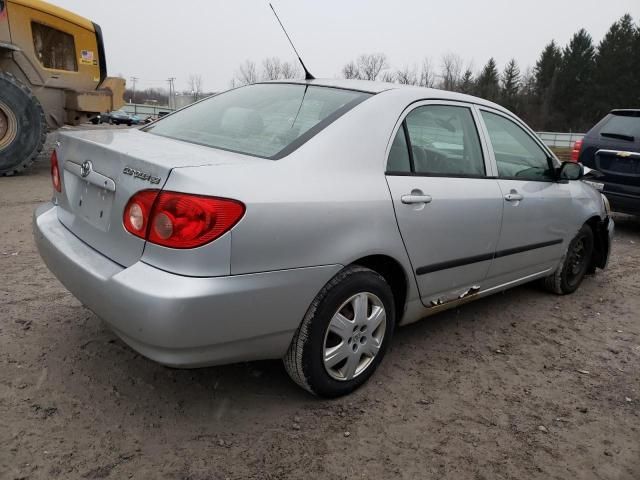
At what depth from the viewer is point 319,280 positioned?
90.1 inches

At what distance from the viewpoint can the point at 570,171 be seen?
3.95 m

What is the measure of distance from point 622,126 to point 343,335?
227 inches

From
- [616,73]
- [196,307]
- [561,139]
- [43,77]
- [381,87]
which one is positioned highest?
[616,73]

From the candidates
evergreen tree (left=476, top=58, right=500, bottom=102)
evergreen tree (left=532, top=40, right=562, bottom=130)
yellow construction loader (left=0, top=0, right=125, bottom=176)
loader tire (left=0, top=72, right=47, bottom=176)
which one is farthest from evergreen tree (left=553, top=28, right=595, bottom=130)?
loader tire (left=0, top=72, right=47, bottom=176)

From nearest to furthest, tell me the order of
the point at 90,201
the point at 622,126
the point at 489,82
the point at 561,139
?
the point at 90,201, the point at 622,126, the point at 561,139, the point at 489,82

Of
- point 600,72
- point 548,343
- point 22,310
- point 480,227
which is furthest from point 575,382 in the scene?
point 600,72

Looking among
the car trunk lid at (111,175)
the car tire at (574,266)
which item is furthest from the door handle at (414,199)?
the car tire at (574,266)

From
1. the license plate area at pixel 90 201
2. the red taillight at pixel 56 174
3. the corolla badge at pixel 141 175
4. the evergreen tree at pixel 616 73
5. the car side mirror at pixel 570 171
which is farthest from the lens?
the evergreen tree at pixel 616 73

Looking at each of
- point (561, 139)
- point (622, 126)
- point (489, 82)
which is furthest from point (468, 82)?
point (622, 126)

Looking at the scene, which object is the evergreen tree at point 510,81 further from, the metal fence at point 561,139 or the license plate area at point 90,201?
the license plate area at point 90,201

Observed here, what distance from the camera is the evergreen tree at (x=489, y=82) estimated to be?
70062 mm

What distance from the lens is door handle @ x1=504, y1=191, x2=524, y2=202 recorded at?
10.9 feet

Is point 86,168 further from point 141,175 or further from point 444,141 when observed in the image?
point 444,141

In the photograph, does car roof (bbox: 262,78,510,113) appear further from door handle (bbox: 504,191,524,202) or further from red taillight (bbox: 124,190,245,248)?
red taillight (bbox: 124,190,245,248)
